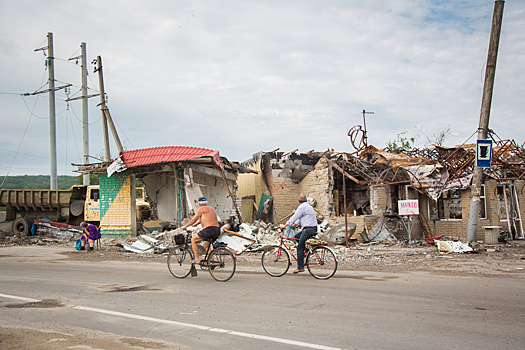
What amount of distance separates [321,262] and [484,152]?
7.16 metres

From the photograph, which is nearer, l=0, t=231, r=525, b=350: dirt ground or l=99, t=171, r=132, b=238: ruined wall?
l=0, t=231, r=525, b=350: dirt ground

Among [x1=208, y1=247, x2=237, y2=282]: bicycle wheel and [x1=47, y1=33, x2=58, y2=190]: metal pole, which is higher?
[x1=47, y1=33, x2=58, y2=190]: metal pole

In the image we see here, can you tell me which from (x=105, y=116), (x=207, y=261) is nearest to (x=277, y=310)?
A: (x=207, y=261)

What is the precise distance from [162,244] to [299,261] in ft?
27.0

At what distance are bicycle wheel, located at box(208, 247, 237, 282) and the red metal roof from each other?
30.7 ft

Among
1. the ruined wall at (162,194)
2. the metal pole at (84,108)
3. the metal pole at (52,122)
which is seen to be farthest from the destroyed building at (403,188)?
the metal pole at (52,122)

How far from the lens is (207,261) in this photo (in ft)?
28.8

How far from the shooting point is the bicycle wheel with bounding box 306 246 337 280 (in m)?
8.96

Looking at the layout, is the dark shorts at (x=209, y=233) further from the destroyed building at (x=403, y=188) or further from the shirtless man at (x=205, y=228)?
the destroyed building at (x=403, y=188)

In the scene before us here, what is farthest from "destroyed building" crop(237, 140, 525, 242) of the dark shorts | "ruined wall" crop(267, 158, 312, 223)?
the dark shorts

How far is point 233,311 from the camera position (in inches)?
233

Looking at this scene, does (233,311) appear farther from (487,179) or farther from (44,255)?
(487,179)

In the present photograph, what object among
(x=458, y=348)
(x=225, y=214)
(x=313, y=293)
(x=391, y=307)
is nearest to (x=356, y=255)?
(x=313, y=293)

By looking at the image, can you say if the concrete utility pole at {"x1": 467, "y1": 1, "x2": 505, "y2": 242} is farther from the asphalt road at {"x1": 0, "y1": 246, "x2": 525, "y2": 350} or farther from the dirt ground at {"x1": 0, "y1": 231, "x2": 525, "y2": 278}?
the asphalt road at {"x1": 0, "y1": 246, "x2": 525, "y2": 350}
